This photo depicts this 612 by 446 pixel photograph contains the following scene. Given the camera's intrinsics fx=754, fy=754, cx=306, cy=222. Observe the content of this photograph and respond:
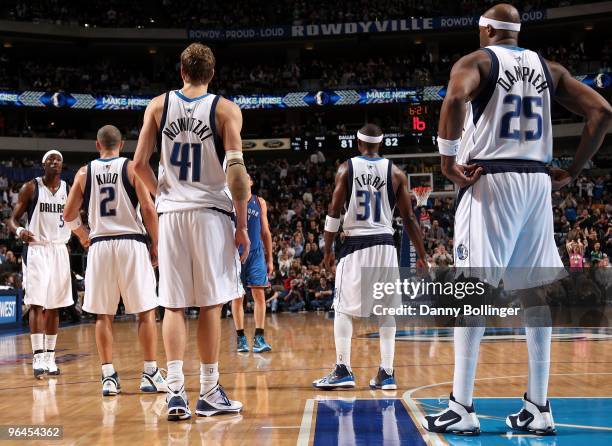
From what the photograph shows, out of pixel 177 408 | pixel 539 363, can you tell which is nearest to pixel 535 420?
pixel 539 363

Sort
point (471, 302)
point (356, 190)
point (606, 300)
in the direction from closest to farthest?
point (471, 302), point (356, 190), point (606, 300)

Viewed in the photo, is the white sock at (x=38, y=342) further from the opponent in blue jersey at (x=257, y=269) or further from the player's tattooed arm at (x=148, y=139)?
the player's tattooed arm at (x=148, y=139)

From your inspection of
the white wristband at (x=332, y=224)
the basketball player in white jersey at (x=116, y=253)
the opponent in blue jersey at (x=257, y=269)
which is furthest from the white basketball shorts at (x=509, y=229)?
the opponent in blue jersey at (x=257, y=269)

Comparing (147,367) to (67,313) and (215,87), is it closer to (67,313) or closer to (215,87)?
(67,313)

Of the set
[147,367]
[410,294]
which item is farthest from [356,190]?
[410,294]

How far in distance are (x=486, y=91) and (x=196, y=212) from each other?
6.31ft

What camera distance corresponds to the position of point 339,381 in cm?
610

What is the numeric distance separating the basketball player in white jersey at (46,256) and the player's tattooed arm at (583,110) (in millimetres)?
5154

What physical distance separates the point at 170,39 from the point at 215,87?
305 cm

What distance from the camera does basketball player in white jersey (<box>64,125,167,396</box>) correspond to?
6055mm

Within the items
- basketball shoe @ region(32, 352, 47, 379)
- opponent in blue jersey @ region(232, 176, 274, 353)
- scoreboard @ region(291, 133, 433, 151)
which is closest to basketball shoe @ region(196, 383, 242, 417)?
basketball shoe @ region(32, 352, 47, 379)

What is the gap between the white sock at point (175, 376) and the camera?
4.71 metres

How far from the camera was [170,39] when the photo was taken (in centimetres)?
3397

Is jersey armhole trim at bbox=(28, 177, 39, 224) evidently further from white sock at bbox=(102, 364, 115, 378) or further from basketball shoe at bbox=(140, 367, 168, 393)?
basketball shoe at bbox=(140, 367, 168, 393)
